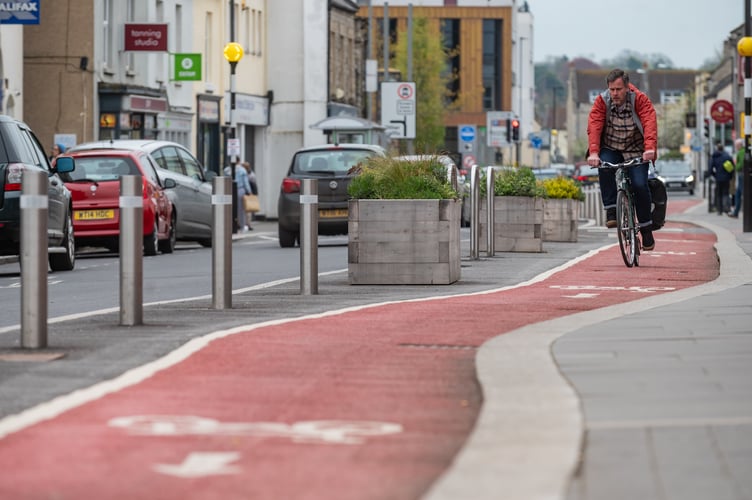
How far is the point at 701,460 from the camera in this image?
5949mm

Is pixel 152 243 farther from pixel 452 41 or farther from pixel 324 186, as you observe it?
pixel 452 41

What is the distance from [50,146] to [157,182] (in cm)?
1661

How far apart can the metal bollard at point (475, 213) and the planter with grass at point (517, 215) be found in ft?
6.23

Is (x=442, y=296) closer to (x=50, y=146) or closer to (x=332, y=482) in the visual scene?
(x=332, y=482)

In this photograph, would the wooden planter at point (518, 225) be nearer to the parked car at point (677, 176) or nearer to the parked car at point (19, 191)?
the parked car at point (19, 191)

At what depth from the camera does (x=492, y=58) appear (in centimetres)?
12781

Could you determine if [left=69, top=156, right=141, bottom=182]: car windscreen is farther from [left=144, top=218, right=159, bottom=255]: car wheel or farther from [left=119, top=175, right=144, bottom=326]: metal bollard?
[left=119, top=175, right=144, bottom=326]: metal bollard

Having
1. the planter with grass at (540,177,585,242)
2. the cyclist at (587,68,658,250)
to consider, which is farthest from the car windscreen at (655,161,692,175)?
the cyclist at (587,68,658,250)

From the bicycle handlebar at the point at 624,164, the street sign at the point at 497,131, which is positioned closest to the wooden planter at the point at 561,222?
the bicycle handlebar at the point at 624,164

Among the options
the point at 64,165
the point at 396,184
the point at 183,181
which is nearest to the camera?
the point at 396,184

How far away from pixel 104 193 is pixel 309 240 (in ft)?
42.9

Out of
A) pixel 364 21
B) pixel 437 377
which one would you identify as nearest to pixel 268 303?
pixel 437 377

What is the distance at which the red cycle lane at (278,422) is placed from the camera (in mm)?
5656

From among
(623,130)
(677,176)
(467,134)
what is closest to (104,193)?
(623,130)
